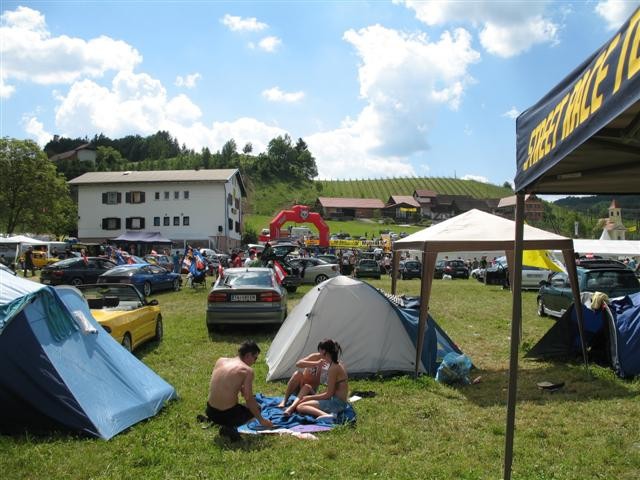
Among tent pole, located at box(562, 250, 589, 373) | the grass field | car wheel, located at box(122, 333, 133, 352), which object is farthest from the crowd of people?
tent pole, located at box(562, 250, 589, 373)

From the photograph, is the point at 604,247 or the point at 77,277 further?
the point at 604,247

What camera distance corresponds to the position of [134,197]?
55375mm

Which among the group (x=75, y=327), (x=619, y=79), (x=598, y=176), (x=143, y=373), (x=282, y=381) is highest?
(x=619, y=79)

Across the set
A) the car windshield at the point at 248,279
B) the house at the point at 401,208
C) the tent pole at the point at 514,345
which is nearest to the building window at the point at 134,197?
the car windshield at the point at 248,279

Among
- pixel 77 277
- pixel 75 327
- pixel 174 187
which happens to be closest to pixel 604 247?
pixel 77 277

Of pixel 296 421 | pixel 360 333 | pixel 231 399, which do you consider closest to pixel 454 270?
pixel 360 333

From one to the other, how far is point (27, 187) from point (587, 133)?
152ft

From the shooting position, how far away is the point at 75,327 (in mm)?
6297

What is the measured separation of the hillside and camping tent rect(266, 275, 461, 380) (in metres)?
84.6

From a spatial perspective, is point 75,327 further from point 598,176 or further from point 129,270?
point 129,270

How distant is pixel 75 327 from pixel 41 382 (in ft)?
2.86

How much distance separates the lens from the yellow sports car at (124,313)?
29.8 ft

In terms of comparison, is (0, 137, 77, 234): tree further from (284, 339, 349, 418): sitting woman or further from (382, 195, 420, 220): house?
(382, 195, 420, 220): house

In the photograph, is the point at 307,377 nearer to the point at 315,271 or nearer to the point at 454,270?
the point at 315,271
